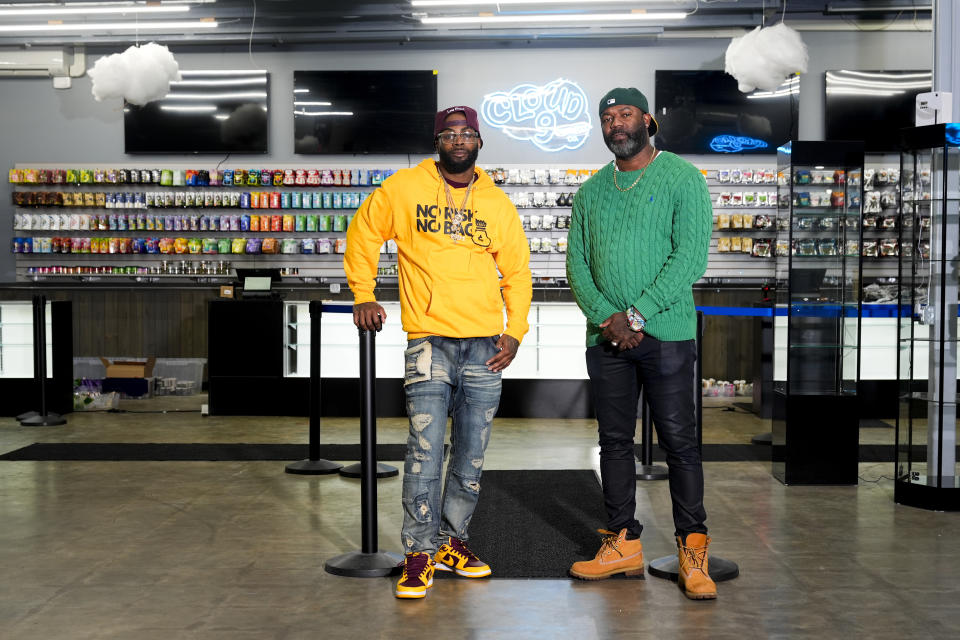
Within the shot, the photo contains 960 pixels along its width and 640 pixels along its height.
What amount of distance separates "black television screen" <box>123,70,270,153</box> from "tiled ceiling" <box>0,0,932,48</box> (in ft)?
1.50

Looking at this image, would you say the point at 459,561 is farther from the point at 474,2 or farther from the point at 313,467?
the point at 474,2

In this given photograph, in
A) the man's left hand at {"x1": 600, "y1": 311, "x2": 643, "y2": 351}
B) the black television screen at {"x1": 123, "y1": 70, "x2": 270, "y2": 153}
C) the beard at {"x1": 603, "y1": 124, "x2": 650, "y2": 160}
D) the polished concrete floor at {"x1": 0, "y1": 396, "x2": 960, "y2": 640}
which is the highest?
the black television screen at {"x1": 123, "y1": 70, "x2": 270, "y2": 153}

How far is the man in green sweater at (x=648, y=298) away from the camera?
3.22 meters

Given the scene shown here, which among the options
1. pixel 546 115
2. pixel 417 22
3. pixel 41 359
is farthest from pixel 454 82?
pixel 41 359

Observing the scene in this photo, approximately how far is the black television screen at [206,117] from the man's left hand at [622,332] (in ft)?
26.6

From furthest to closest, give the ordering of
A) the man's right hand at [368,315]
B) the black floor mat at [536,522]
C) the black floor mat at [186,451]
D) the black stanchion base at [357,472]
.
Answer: the black floor mat at [186,451] → the black stanchion base at [357,472] → the black floor mat at [536,522] → the man's right hand at [368,315]

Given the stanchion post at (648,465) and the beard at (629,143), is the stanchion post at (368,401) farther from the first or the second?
the stanchion post at (648,465)

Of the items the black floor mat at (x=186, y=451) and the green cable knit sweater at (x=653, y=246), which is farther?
the black floor mat at (x=186, y=451)

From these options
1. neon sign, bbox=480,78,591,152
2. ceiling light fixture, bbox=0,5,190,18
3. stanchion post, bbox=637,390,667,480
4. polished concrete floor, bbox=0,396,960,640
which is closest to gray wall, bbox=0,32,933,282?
neon sign, bbox=480,78,591,152

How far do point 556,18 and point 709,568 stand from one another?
7.23 metres

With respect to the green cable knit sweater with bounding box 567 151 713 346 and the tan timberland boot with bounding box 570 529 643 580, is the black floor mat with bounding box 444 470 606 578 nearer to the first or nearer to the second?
the tan timberland boot with bounding box 570 529 643 580

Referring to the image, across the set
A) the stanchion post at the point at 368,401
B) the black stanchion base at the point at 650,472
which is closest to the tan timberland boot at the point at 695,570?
the stanchion post at the point at 368,401

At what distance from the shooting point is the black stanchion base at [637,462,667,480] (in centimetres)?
536

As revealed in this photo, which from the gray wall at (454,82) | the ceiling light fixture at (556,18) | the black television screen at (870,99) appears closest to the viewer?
the ceiling light fixture at (556,18)
